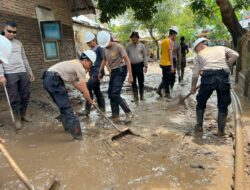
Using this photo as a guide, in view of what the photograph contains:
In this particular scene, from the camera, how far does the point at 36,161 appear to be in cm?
403

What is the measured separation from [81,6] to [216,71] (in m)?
8.96

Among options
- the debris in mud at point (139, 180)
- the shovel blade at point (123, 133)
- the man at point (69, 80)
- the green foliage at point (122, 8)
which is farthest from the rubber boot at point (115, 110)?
the green foliage at point (122, 8)

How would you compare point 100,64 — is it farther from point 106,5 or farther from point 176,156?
point 106,5

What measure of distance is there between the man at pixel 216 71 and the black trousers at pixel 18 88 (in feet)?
10.4

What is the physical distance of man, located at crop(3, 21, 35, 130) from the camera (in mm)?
5281

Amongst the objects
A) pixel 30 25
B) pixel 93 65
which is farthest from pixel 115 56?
pixel 30 25

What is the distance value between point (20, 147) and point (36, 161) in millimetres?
704

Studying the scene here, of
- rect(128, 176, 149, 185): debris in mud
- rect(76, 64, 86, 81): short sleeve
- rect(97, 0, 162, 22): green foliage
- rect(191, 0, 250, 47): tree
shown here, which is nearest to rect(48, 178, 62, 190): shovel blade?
rect(128, 176, 149, 185): debris in mud

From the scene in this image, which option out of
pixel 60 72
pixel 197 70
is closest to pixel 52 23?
pixel 60 72

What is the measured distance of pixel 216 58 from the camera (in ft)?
15.0

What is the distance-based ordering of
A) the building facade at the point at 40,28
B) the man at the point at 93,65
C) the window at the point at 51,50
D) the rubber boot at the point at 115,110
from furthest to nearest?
the window at the point at 51,50, the building facade at the point at 40,28, the man at the point at 93,65, the rubber boot at the point at 115,110

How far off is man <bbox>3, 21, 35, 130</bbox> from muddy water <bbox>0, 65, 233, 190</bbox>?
1.55 feet

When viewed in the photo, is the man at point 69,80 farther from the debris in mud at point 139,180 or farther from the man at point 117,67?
the debris in mud at point 139,180

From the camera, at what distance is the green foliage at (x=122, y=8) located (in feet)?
32.7
